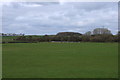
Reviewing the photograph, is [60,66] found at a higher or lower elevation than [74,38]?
lower

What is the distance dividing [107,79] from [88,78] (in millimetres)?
743

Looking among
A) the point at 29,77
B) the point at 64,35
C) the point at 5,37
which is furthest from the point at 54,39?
the point at 29,77

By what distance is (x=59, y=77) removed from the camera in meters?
7.29

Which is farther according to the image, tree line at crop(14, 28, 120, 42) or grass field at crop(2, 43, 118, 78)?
tree line at crop(14, 28, 120, 42)

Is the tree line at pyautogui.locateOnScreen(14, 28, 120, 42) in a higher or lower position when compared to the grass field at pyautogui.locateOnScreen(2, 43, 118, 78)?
higher

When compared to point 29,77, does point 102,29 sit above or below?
above

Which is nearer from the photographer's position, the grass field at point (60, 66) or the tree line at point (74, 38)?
the grass field at point (60, 66)

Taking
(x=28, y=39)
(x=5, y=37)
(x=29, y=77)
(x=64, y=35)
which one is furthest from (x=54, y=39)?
(x=29, y=77)

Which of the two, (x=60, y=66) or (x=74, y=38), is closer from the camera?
(x=60, y=66)

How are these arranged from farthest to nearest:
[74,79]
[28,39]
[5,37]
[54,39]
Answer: [54,39], [28,39], [5,37], [74,79]

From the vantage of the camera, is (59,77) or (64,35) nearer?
(59,77)

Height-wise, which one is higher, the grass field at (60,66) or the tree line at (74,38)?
the tree line at (74,38)

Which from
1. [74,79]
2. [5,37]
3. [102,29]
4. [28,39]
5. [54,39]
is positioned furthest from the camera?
[102,29]

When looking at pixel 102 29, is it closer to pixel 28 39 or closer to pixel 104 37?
pixel 104 37
